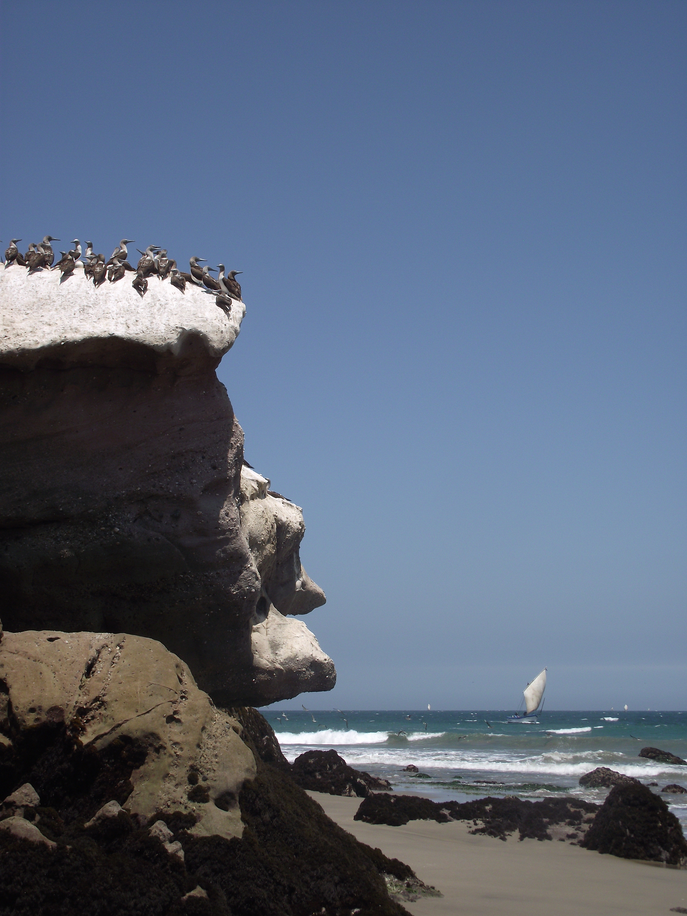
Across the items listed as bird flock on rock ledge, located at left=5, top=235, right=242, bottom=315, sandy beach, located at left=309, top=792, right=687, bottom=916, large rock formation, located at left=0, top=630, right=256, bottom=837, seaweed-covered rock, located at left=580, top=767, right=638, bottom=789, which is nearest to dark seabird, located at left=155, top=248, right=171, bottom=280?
bird flock on rock ledge, located at left=5, top=235, right=242, bottom=315

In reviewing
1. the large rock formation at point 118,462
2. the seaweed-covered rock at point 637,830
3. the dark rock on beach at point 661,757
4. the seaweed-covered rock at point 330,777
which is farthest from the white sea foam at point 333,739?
the large rock formation at point 118,462

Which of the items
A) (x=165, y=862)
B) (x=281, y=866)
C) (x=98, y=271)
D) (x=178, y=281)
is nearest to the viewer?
(x=165, y=862)

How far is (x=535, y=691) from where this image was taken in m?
51.9

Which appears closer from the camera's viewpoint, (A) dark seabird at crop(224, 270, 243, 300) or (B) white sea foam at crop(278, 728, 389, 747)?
(A) dark seabird at crop(224, 270, 243, 300)

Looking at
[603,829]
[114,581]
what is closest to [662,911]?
[603,829]

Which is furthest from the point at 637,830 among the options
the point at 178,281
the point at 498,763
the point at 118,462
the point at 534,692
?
the point at 534,692

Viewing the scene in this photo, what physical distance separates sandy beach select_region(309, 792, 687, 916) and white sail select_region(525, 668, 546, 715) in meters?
41.8

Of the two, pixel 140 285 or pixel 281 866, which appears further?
pixel 140 285

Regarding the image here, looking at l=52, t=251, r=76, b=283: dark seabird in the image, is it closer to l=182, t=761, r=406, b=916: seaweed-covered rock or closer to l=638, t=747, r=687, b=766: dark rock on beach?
l=182, t=761, r=406, b=916: seaweed-covered rock

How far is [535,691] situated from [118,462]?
50125 mm

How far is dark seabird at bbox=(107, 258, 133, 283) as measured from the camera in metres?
6.98

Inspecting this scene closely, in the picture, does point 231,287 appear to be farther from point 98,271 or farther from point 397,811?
point 397,811

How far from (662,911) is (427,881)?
2.31 m

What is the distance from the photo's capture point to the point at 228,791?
18.4 feet
